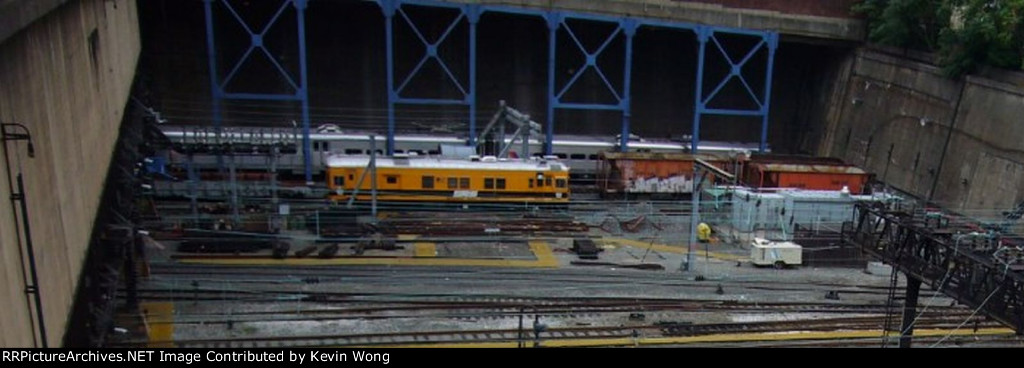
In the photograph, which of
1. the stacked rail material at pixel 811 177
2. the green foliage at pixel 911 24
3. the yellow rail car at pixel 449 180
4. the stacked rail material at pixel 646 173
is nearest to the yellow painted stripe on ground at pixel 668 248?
the yellow rail car at pixel 449 180

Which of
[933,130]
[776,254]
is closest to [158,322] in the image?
[776,254]

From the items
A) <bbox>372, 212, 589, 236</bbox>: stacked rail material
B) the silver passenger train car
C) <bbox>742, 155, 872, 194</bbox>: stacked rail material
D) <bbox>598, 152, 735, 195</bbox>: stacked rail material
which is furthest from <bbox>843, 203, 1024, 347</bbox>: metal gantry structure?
the silver passenger train car

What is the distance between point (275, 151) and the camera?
24016 millimetres

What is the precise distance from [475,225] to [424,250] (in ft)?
8.70

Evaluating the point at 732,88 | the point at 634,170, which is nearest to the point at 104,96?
the point at 634,170

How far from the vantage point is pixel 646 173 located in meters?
28.4

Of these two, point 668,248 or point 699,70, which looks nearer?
point 668,248

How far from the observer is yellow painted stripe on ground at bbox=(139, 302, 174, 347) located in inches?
548

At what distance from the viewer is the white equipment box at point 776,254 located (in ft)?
69.0

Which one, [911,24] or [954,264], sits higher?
[911,24]

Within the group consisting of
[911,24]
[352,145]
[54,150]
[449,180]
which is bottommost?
[449,180]

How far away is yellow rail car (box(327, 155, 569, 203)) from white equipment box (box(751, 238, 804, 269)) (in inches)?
268

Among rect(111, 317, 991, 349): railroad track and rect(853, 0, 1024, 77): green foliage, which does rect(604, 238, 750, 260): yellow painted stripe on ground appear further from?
rect(853, 0, 1024, 77): green foliage

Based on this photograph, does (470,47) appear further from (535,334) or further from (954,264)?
(954,264)
